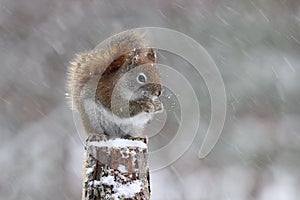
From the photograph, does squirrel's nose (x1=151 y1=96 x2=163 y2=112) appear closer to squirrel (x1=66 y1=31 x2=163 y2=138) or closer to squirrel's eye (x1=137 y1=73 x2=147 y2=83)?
squirrel (x1=66 y1=31 x2=163 y2=138)

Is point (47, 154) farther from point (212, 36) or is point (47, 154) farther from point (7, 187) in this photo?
point (212, 36)

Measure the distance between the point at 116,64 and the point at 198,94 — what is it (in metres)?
2.45

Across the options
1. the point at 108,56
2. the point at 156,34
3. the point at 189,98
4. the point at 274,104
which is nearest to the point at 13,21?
the point at 156,34

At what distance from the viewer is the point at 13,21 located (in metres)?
4.58

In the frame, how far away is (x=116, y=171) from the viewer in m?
1.59

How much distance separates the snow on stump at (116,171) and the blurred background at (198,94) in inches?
101

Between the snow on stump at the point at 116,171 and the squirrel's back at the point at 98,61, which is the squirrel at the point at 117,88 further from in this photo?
the snow on stump at the point at 116,171

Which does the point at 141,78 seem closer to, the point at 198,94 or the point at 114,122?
the point at 114,122

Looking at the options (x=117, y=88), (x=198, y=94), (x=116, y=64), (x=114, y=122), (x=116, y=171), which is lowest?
(x=116, y=171)

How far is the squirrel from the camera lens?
1998 millimetres

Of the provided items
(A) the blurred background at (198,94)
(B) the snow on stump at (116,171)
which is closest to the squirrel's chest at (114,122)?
(B) the snow on stump at (116,171)

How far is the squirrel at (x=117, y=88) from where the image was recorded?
2.00 metres

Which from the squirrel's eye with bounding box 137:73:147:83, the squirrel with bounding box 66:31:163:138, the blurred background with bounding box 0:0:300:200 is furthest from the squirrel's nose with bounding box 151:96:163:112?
the blurred background with bounding box 0:0:300:200

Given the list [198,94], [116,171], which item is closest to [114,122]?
[116,171]
